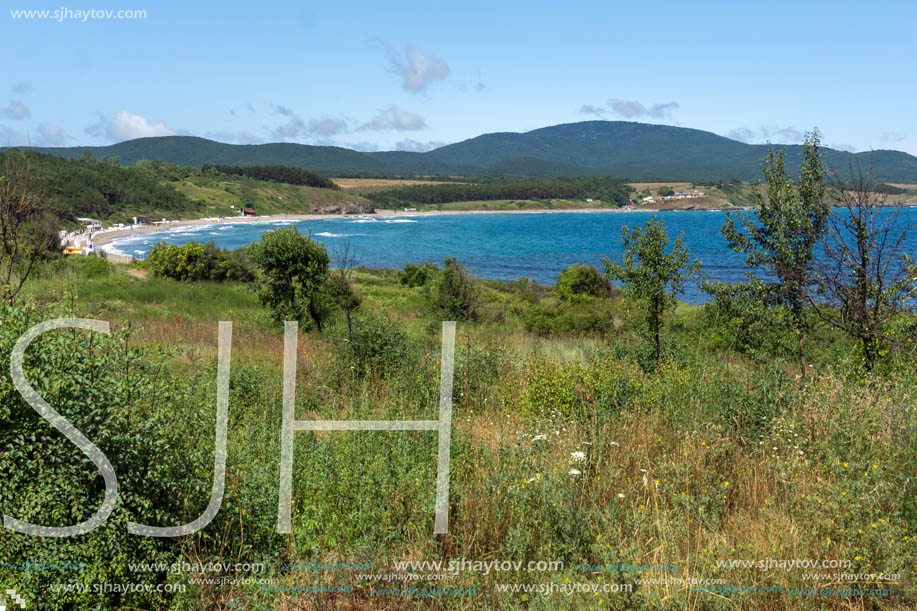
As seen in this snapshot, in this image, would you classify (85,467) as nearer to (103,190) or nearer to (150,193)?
(103,190)

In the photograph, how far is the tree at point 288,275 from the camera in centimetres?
1966

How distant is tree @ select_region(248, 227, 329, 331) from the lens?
19.7 m

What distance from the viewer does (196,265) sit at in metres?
39.8

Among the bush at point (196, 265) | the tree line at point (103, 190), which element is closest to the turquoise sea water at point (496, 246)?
the bush at point (196, 265)

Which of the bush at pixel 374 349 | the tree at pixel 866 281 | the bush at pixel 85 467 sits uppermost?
the tree at pixel 866 281

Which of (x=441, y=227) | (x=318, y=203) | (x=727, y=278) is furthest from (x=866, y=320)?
(x=318, y=203)

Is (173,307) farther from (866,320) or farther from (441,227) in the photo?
(441,227)

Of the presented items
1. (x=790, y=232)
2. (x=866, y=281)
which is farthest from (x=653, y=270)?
(x=866, y=281)

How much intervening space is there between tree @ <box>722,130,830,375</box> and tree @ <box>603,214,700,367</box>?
1.42 m

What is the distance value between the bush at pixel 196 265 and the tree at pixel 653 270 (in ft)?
104

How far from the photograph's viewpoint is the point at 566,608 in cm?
301

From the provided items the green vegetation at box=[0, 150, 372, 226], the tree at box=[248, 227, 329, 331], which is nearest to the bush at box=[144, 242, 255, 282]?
the tree at box=[248, 227, 329, 331]

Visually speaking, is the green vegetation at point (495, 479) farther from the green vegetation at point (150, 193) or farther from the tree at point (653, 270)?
the green vegetation at point (150, 193)

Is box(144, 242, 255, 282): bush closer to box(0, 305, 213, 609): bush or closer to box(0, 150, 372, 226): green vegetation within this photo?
box(0, 305, 213, 609): bush
